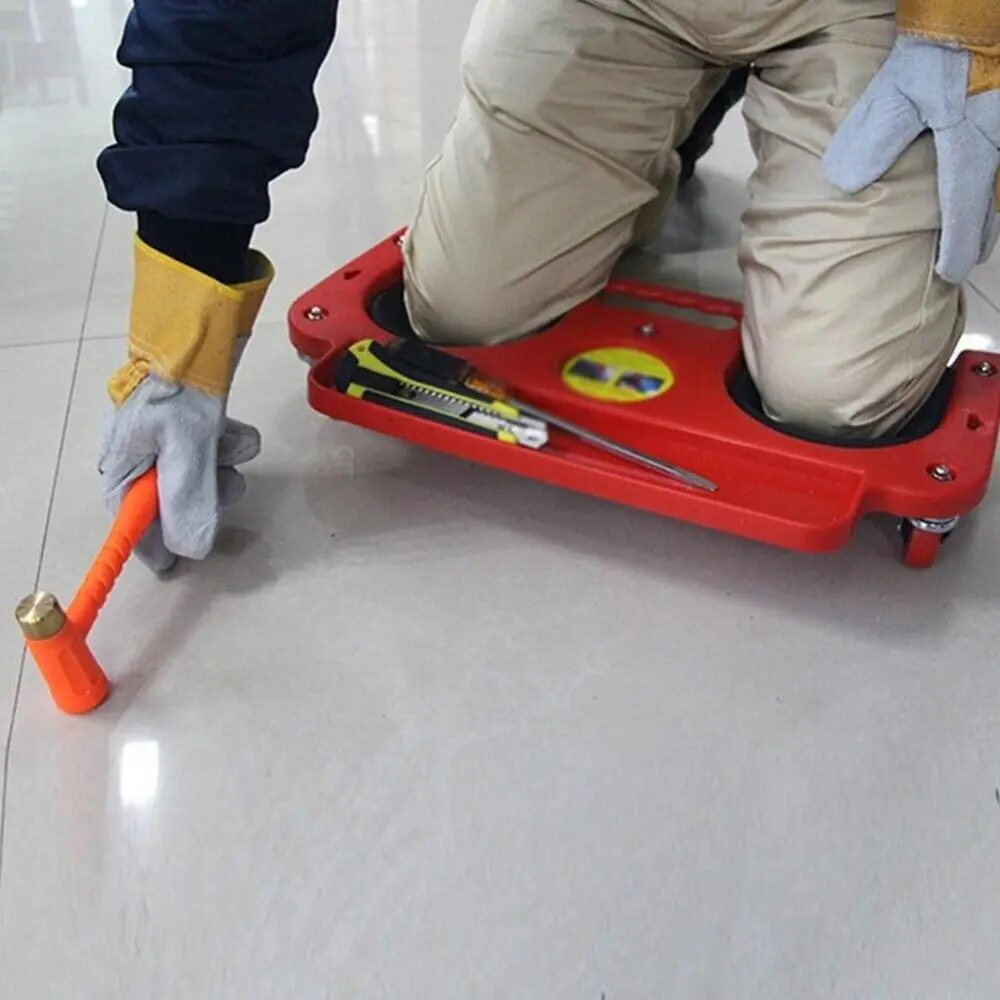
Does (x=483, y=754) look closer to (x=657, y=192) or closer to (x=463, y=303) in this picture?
(x=463, y=303)

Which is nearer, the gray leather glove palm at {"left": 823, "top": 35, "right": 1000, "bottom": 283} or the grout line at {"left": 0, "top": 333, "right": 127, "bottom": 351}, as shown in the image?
the gray leather glove palm at {"left": 823, "top": 35, "right": 1000, "bottom": 283}

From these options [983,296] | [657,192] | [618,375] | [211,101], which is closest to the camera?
[211,101]

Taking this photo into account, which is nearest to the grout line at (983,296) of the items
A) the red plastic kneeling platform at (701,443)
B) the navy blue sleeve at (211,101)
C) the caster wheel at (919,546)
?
the red plastic kneeling platform at (701,443)

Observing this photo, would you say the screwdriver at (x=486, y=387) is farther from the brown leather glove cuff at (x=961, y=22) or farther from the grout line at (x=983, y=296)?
the grout line at (x=983, y=296)

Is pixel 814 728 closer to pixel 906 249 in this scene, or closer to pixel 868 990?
pixel 868 990

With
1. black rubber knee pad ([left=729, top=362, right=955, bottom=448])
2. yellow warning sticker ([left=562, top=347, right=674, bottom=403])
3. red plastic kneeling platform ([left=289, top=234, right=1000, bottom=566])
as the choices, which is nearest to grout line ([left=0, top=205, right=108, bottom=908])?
red plastic kneeling platform ([left=289, top=234, right=1000, bottom=566])

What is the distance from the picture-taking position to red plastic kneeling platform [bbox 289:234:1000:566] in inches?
27.5

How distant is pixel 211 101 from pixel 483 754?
381 mm

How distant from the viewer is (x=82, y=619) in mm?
647

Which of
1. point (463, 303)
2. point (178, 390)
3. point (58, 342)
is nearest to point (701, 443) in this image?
point (463, 303)

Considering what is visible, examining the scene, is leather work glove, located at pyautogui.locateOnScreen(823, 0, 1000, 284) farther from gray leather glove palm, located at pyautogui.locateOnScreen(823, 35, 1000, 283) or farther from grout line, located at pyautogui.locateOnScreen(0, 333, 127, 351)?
grout line, located at pyautogui.locateOnScreen(0, 333, 127, 351)

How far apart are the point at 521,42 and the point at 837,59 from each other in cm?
22

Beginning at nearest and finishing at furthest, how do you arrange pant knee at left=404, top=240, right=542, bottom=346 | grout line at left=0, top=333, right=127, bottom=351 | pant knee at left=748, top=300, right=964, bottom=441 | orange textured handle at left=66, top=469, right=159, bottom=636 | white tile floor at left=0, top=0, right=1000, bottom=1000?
white tile floor at left=0, top=0, right=1000, bottom=1000 → orange textured handle at left=66, top=469, right=159, bottom=636 → pant knee at left=748, top=300, right=964, bottom=441 → pant knee at left=404, top=240, right=542, bottom=346 → grout line at left=0, top=333, right=127, bottom=351

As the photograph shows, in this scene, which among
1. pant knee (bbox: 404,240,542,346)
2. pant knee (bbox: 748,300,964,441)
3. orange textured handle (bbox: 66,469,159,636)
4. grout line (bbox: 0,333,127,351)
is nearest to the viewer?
orange textured handle (bbox: 66,469,159,636)
